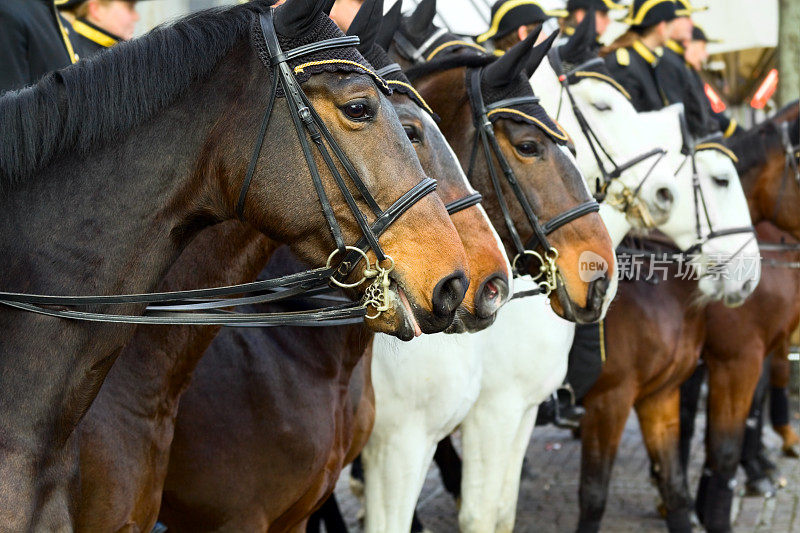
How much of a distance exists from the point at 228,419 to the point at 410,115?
1.37 metres

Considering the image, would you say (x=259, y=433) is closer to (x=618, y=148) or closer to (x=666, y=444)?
(x=618, y=148)

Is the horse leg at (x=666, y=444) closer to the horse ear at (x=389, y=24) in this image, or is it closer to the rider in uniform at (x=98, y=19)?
the horse ear at (x=389, y=24)

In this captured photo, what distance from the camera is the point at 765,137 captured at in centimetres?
773

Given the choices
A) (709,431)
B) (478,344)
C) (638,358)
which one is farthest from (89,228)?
(709,431)

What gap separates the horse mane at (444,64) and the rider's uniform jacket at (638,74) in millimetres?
3365

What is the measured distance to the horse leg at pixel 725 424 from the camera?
22.9 feet

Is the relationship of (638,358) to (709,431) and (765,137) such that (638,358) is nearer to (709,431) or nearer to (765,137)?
(709,431)

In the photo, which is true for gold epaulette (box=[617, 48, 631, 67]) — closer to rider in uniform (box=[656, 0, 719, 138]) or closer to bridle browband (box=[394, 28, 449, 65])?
rider in uniform (box=[656, 0, 719, 138])

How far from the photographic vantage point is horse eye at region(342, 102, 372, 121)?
2.61m

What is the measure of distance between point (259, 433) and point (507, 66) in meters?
1.96

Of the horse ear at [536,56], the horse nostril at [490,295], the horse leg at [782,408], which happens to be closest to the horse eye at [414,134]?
the horse nostril at [490,295]

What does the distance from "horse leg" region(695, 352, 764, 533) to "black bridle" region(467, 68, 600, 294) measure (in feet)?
11.0

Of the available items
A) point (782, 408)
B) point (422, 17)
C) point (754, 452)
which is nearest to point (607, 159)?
point (422, 17)

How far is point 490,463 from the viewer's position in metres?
5.27
